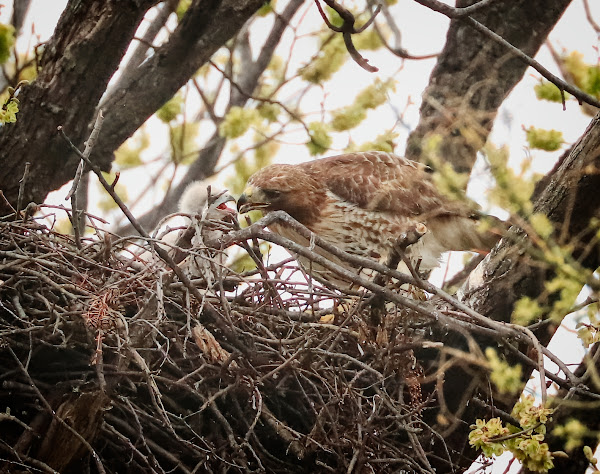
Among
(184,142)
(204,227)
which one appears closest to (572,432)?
(204,227)

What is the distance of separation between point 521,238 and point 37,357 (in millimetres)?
1703

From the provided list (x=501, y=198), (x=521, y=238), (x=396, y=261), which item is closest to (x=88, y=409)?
(x=396, y=261)

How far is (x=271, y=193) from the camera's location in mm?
3945

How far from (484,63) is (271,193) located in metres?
1.52

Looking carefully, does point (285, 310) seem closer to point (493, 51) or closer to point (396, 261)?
point (396, 261)

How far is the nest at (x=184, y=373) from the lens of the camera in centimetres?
264

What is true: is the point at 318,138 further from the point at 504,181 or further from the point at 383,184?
the point at 504,181

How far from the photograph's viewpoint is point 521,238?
304 centimetres

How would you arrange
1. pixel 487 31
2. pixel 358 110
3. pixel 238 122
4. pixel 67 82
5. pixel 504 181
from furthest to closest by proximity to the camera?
pixel 358 110 < pixel 238 122 < pixel 67 82 < pixel 487 31 < pixel 504 181

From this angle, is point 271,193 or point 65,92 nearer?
point 65,92

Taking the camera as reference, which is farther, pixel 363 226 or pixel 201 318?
pixel 363 226

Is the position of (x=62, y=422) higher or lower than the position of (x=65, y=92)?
lower

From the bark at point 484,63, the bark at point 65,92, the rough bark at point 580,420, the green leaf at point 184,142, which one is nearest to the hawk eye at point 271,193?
the bark at point 65,92

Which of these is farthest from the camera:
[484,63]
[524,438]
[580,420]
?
[484,63]
